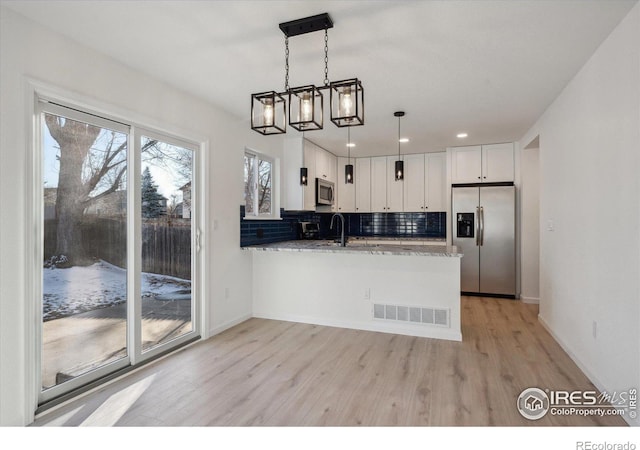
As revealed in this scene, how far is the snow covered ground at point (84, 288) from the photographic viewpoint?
2.30m

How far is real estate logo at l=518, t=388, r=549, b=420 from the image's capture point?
6.98 feet

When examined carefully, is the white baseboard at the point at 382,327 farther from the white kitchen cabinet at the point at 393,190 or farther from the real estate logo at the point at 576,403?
the white kitchen cabinet at the point at 393,190

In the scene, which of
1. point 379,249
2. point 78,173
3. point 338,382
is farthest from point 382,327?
point 78,173

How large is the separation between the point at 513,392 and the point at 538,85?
102 inches

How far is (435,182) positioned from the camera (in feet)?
19.7

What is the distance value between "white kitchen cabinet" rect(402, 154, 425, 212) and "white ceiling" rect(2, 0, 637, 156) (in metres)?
2.41

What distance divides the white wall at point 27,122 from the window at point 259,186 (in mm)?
713

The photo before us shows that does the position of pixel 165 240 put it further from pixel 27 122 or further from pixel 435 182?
pixel 435 182

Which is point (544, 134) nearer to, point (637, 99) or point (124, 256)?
point (637, 99)

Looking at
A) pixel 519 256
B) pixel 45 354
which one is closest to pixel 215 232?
pixel 45 354

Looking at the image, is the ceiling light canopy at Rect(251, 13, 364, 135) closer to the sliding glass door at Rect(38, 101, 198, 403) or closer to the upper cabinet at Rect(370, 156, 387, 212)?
the sliding glass door at Rect(38, 101, 198, 403)

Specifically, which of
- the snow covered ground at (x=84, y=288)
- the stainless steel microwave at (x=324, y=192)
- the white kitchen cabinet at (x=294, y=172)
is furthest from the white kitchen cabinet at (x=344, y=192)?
the snow covered ground at (x=84, y=288)

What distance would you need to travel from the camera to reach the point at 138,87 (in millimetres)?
2805

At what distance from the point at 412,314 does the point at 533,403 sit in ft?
4.75
